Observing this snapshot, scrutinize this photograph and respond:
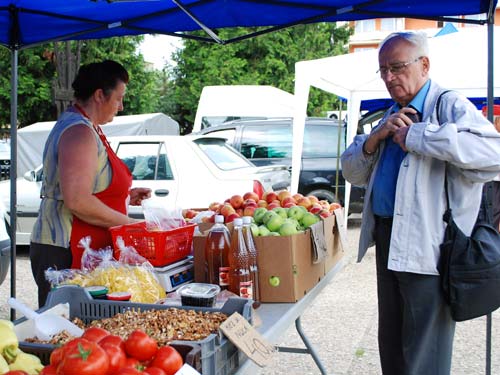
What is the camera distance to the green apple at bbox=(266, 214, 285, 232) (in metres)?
2.64

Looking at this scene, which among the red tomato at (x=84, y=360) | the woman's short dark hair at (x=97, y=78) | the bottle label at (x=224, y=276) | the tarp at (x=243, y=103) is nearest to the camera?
the red tomato at (x=84, y=360)

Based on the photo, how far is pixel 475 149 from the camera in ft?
7.48

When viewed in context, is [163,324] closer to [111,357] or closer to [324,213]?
[111,357]

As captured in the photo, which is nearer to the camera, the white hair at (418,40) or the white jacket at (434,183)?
the white jacket at (434,183)

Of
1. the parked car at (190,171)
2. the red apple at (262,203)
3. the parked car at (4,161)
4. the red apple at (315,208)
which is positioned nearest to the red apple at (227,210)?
the red apple at (262,203)

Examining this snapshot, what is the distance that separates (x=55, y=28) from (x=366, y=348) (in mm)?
3338

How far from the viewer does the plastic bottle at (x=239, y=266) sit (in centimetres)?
Result: 237

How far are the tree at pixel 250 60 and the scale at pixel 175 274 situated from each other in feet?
74.5

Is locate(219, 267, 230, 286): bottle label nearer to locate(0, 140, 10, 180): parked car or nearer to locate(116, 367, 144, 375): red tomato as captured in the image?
locate(116, 367, 144, 375): red tomato

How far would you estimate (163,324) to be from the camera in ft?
6.00

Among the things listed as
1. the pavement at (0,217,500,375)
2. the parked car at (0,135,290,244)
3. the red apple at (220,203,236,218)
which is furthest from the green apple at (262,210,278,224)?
the parked car at (0,135,290,244)

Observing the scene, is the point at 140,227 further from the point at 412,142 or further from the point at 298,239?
the point at 412,142

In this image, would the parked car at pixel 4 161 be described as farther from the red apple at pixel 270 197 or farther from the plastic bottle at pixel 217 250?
the plastic bottle at pixel 217 250

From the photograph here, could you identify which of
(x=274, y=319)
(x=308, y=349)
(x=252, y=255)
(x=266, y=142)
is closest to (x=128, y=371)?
(x=274, y=319)
